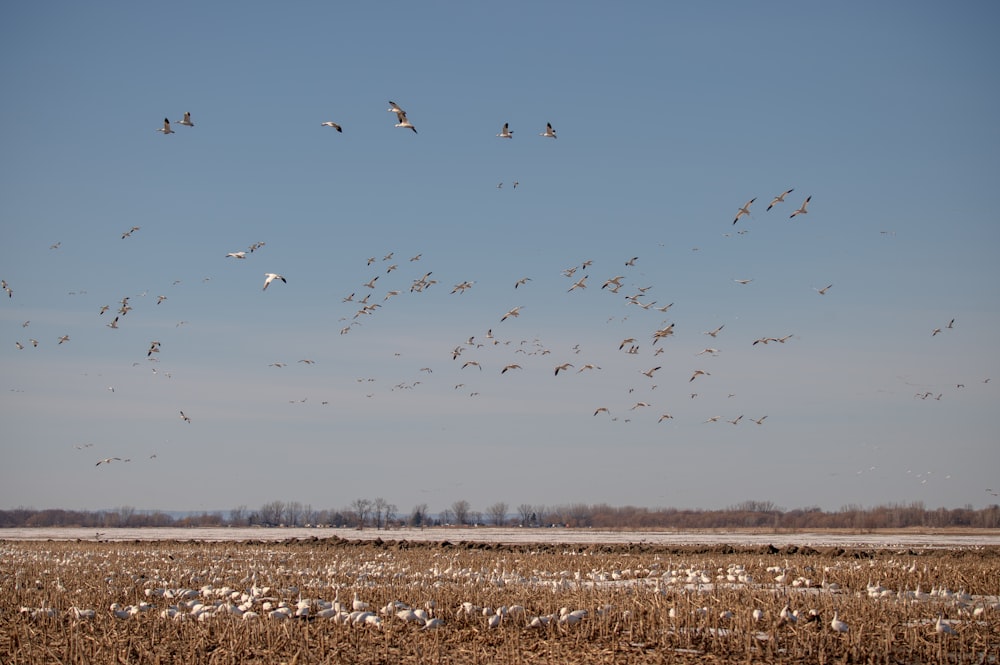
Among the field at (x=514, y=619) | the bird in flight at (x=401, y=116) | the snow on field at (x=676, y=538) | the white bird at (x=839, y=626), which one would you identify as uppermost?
the bird in flight at (x=401, y=116)

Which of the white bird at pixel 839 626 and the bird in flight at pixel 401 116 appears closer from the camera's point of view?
the white bird at pixel 839 626

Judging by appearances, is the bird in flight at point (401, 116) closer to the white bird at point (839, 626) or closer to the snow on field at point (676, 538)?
the white bird at point (839, 626)

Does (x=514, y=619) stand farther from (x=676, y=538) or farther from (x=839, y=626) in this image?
(x=676, y=538)

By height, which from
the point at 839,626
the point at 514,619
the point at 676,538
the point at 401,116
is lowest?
the point at 676,538

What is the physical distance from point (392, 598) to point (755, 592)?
649cm

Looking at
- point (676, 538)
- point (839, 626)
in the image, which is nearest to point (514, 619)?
point (839, 626)

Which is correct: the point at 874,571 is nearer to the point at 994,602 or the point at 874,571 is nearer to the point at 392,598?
the point at 994,602

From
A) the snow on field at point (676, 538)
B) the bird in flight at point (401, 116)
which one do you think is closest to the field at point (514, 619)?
the bird in flight at point (401, 116)

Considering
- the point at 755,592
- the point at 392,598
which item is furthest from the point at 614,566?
the point at 392,598

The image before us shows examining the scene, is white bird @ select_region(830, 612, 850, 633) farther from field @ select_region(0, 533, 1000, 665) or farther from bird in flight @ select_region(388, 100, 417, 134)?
bird in flight @ select_region(388, 100, 417, 134)

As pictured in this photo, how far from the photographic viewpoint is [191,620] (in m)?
12.6

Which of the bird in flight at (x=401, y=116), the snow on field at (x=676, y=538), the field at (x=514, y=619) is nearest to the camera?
the field at (x=514, y=619)

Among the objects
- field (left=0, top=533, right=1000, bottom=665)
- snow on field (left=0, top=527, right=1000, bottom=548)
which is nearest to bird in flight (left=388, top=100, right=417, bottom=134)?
field (left=0, top=533, right=1000, bottom=665)

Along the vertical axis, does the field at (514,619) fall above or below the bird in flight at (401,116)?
below
